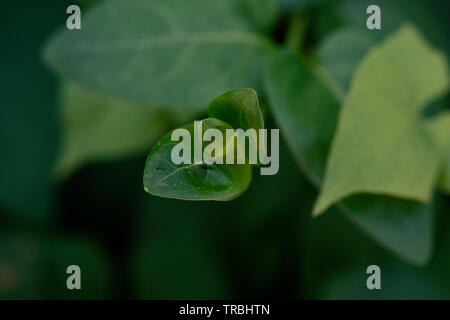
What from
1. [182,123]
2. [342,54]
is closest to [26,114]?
[182,123]

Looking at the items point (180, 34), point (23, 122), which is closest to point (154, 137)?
point (180, 34)

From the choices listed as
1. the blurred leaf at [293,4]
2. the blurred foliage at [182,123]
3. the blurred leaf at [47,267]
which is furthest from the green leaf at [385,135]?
the blurred leaf at [47,267]

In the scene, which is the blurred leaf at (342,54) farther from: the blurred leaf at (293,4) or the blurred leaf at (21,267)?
the blurred leaf at (21,267)

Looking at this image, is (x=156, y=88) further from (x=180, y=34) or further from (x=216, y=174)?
(x=216, y=174)

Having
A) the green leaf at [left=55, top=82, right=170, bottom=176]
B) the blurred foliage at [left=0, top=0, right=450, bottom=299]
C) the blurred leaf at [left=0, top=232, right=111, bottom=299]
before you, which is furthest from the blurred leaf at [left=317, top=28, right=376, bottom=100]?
the blurred leaf at [left=0, top=232, right=111, bottom=299]

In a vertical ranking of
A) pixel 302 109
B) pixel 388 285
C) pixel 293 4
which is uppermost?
pixel 293 4

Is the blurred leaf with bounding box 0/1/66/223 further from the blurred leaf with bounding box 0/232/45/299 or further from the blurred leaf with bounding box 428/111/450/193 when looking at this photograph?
the blurred leaf with bounding box 428/111/450/193

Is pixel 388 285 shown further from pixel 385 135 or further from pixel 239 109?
pixel 239 109
